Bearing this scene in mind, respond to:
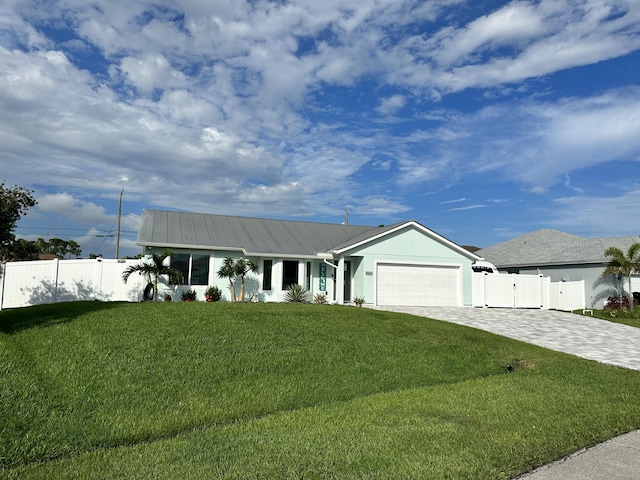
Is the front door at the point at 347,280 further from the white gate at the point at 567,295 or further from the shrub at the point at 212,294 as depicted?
the white gate at the point at 567,295

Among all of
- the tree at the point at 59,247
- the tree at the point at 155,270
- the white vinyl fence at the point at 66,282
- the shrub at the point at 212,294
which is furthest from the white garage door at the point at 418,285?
the tree at the point at 59,247

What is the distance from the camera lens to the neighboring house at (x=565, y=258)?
27922 mm

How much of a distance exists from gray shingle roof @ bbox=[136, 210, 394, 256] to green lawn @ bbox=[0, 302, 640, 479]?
972 centimetres

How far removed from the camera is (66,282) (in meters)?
19.8

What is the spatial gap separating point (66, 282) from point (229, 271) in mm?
6600

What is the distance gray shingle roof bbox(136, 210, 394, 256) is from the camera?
882 inches

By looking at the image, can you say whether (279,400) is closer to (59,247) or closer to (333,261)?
(333,261)

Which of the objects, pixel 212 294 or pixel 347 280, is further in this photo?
pixel 347 280

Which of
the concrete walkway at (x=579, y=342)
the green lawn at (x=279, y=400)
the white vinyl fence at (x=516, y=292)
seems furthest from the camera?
Result: the white vinyl fence at (x=516, y=292)

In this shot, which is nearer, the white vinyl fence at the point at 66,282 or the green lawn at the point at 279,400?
the green lawn at the point at 279,400

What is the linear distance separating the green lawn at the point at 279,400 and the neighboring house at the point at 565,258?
1845cm

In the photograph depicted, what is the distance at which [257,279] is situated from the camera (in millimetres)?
23219

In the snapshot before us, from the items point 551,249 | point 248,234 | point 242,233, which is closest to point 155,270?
point 242,233

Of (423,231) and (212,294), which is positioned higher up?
(423,231)
